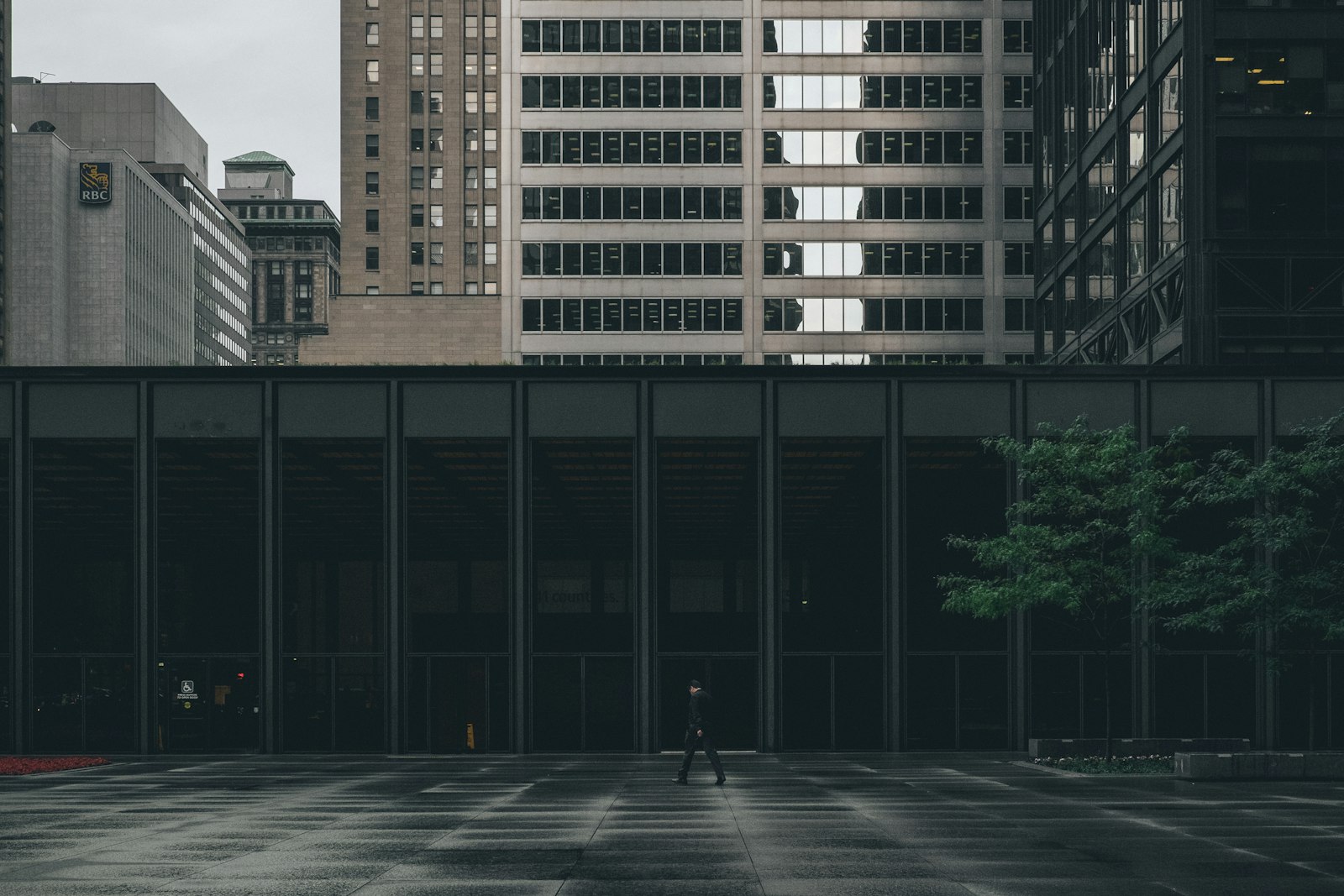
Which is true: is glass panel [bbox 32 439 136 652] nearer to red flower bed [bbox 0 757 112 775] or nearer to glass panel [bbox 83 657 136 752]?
glass panel [bbox 83 657 136 752]

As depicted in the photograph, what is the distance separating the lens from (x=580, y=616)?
3331 cm

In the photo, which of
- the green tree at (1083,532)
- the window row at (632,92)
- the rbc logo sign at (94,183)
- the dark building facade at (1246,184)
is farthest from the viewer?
the rbc logo sign at (94,183)

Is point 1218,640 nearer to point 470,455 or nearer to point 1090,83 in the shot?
point 470,455

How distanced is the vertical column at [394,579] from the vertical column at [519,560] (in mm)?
2604

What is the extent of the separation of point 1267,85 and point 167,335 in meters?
169

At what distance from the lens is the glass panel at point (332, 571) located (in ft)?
109

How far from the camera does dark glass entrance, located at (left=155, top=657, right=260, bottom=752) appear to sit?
33000 millimetres

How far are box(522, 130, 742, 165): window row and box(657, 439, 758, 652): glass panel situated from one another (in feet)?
168

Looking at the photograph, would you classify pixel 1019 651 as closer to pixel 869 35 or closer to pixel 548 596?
pixel 548 596

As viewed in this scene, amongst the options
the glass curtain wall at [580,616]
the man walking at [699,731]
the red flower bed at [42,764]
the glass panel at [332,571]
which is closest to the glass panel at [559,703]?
the glass curtain wall at [580,616]

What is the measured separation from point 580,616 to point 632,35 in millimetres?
56920

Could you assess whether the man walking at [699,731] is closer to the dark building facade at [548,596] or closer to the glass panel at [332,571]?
the dark building facade at [548,596]

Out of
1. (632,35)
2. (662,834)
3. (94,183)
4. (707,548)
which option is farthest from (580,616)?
(94,183)

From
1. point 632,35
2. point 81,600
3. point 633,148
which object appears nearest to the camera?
point 81,600
